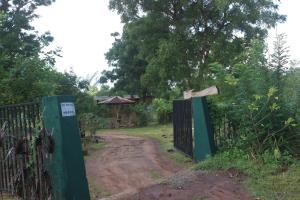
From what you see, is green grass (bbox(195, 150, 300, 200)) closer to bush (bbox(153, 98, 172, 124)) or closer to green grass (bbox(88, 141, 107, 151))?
green grass (bbox(88, 141, 107, 151))

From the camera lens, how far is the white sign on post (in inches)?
211

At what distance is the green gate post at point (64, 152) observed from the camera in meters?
5.34

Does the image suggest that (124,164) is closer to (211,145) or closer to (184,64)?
(211,145)

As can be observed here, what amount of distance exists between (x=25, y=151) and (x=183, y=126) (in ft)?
18.1

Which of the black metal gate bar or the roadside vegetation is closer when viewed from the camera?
the roadside vegetation

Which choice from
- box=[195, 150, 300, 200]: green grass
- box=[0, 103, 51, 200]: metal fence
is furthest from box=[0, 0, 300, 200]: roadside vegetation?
box=[0, 103, 51, 200]: metal fence

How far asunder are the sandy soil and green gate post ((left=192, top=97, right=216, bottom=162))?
63 centimetres

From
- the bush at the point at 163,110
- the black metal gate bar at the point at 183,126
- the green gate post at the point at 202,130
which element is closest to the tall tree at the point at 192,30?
the bush at the point at 163,110

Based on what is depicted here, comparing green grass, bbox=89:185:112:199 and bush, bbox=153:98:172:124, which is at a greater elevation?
bush, bbox=153:98:172:124

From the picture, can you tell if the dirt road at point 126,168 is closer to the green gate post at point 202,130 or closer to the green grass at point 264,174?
the green gate post at point 202,130

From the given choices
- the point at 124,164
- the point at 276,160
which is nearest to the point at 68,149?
the point at 276,160

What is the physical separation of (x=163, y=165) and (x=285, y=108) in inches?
145

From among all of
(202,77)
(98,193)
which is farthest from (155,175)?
(202,77)

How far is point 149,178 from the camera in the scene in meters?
8.30
